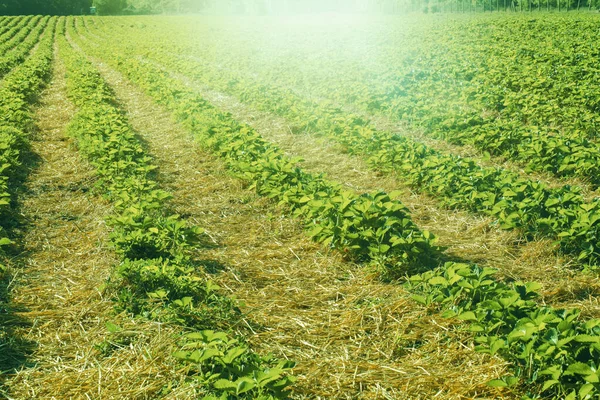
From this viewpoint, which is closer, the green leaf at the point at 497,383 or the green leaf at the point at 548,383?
the green leaf at the point at 548,383

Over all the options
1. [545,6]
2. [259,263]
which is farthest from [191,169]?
[545,6]

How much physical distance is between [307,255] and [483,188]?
87.5 inches

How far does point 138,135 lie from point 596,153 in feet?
25.4

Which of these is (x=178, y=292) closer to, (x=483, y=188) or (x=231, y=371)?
(x=231, y=371)

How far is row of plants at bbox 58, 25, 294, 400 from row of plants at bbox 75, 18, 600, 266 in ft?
9.78

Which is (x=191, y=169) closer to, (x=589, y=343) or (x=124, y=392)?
(x=124, y=392)

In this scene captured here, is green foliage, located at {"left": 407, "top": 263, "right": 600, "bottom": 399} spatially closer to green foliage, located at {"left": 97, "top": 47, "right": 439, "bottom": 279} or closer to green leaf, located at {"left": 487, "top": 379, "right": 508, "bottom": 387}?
green leaf, located at {"left": 487, "top": 379, "right": 508, "bottom": 387}

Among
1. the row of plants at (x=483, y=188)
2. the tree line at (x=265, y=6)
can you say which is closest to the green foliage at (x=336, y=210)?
the row of plants at (x=483, y=188)

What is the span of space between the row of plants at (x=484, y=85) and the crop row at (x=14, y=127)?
655cm

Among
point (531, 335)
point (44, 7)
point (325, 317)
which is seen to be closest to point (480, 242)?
point (325, 317)

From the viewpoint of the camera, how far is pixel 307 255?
518 cm

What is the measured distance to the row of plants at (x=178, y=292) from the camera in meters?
2.97

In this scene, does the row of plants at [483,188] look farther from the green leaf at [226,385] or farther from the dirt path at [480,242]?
the green leaf at [226,385]

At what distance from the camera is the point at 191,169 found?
7957mm
